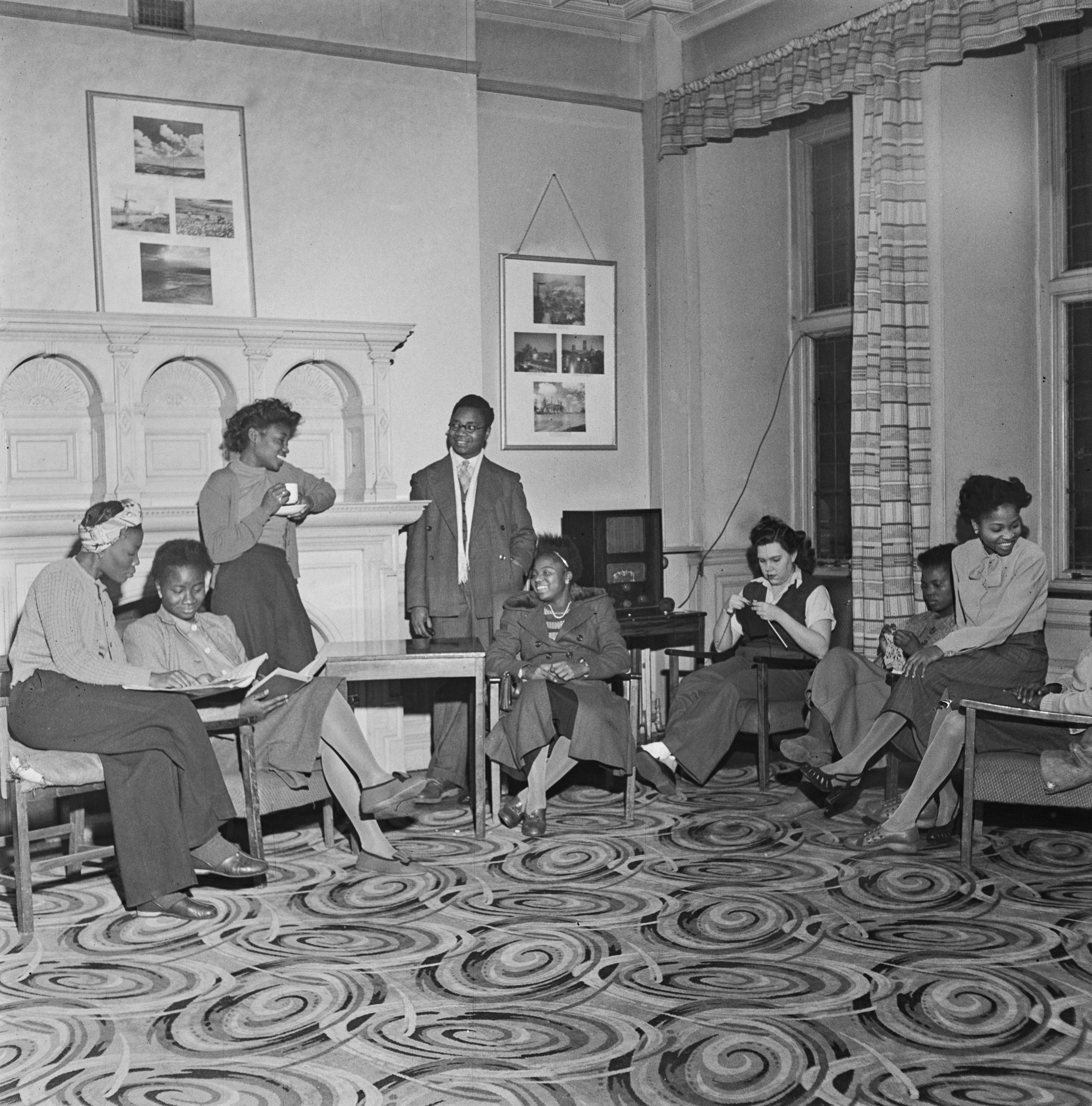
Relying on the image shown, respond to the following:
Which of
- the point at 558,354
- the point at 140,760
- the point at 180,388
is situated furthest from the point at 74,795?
the point at 558,354

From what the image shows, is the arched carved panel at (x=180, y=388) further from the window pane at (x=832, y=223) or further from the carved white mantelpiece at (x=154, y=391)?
the window pane at (x=832, y=223)

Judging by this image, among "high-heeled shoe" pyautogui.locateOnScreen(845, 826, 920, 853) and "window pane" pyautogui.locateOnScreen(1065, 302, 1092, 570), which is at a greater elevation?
"window pane" pyautogui.locateOnScreen(1065, 302, 1092, 570)

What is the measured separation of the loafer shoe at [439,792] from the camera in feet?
15.9

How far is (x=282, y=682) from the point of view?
4844 millimetres

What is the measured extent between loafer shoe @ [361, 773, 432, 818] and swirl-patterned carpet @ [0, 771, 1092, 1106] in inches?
9.9

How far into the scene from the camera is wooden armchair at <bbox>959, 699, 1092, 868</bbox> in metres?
4.47

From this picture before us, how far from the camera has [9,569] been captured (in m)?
5.40

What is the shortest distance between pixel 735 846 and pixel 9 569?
3039 millimetres

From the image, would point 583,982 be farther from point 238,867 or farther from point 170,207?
point 170,207

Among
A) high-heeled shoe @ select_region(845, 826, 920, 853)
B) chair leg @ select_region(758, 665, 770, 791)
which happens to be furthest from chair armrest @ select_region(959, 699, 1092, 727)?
chair leg @ select_region(758, 665, 770, 791)

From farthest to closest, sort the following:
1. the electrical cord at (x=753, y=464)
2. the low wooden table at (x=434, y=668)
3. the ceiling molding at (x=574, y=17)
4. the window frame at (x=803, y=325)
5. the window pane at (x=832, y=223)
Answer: the window frame at (x=803, y=325) → the electrical cord at (x=753, y=464) → the window pane at (x=832, y=223) → the ceiling molding at (x=574, y=17) → the low wooden table at (x=434, y=668)

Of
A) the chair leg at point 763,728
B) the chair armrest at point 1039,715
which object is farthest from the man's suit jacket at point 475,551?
the chair armrest at point 1039,715

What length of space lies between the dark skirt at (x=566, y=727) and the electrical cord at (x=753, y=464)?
1.88 m

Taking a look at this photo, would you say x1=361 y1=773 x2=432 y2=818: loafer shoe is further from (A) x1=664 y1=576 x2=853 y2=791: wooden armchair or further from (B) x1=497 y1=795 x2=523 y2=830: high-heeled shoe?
(A) x1=664 y1=576 x2=853 y2=791: wooden armchair
